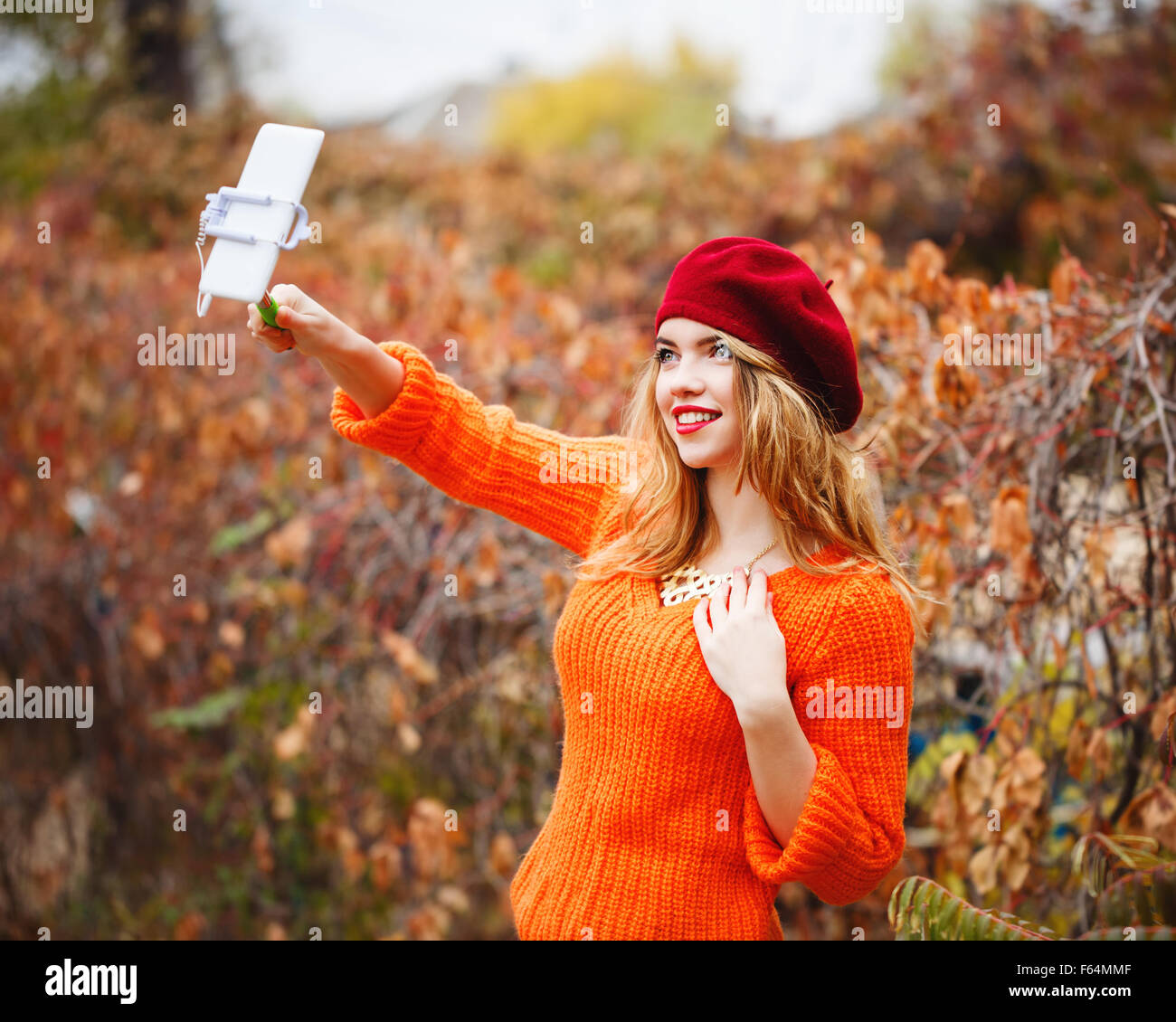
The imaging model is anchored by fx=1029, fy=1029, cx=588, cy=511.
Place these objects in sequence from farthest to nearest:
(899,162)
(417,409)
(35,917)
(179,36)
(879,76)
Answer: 1. (179,36)
2. (879,76)
3. (899,162)
4. (35,917)
5. (417,409)

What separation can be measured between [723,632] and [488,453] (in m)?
0.57

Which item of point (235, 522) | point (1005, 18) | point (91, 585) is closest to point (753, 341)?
point (235, 522)

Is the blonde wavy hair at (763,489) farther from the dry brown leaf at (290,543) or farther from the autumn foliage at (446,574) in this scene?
the dry brown leaf at (290,543)

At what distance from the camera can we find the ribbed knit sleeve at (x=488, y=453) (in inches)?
69.9

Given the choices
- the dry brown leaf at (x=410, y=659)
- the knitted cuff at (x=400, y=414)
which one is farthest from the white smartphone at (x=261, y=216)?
the dry brown leaf at (x=410, y=659)

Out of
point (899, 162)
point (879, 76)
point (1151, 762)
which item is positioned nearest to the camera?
point (1151, 762)

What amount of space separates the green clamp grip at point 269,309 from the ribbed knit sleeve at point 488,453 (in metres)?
0.23

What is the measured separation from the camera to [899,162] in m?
5.85

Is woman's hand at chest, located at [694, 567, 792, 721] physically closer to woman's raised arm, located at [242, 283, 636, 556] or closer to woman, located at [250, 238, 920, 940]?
woman, located at [250, 238, 920, 940]

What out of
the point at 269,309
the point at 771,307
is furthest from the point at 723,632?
the point at 269,309

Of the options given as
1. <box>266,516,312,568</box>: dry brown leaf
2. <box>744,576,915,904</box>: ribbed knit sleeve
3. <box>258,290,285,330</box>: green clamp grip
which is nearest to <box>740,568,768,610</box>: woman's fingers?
<box>744,576,915,904</box>: ribbed knit sleeve

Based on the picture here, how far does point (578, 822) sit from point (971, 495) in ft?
4.64

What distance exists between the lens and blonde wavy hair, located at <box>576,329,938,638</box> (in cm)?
164

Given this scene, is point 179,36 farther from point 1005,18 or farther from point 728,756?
point 728,756
